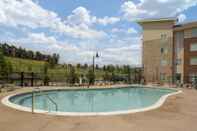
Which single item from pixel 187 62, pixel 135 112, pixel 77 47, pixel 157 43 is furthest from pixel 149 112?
pixel 77 47

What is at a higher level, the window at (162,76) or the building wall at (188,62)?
the building wall at (188,62)

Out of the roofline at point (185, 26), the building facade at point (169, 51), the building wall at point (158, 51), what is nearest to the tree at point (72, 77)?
the building facade at point (169, 51)

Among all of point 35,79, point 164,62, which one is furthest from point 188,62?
point 35,79

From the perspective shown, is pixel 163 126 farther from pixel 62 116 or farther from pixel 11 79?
pixel 11 79

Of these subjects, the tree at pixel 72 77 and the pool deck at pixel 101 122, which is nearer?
the pool deck at pixel 101 122

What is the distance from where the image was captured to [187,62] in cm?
3198

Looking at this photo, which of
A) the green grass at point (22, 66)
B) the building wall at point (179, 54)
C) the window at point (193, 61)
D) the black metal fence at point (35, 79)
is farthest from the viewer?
the green grass at point (22, 66)

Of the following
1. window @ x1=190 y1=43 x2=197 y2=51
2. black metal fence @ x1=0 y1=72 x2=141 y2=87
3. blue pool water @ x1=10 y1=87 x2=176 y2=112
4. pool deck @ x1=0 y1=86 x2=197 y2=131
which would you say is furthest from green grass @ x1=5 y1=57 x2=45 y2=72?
pool deck @ x1=0 y1=86 x2=197 y2=131

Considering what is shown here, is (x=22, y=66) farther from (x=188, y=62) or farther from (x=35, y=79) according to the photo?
(x=188, y=62)

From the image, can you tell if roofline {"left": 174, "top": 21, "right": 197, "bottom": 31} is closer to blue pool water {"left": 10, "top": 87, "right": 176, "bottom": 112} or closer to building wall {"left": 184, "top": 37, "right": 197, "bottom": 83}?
building wall {"left": 184, "top": 37, "right": 197, "bottom": 83}

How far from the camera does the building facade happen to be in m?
31.7

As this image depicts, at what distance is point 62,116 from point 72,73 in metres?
17.2

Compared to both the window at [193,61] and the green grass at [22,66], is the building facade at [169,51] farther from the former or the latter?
the green grass at [22,66]

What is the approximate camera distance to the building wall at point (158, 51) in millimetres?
33938
